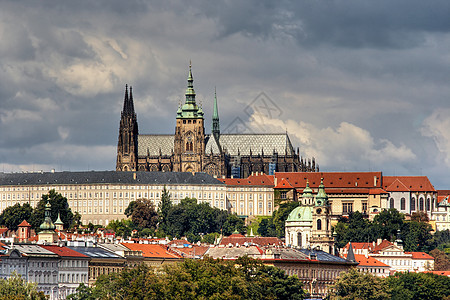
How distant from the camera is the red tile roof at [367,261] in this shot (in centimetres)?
17323

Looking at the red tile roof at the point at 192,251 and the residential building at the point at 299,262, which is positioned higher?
the red tile roof at the point at 192,251

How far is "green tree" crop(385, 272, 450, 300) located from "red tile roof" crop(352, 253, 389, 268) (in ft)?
61.0

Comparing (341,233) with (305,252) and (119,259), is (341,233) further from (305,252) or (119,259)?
(119,259)

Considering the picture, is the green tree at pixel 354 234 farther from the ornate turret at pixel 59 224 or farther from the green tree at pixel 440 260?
the ornate turret at pixel 59 224

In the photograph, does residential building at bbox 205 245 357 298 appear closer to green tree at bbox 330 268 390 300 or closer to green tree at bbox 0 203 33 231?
green tree at bbox 330 268 390 300

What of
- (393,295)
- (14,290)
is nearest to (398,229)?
(393,295)

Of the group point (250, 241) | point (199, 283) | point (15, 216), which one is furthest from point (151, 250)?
point (15, 216)

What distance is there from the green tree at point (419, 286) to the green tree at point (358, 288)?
8157 mm

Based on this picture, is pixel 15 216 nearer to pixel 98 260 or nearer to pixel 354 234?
pixel 354 234

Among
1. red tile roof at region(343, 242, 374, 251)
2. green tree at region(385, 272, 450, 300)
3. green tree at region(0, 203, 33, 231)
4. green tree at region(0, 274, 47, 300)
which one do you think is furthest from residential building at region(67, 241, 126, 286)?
green tree at region(0, 203, 33, 231)

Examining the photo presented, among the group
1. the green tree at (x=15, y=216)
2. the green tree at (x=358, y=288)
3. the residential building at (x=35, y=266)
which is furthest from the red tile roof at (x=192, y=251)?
the green tree at (x=15, y=216)

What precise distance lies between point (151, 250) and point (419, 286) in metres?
28.1

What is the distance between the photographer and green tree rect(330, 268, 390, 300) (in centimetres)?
13488

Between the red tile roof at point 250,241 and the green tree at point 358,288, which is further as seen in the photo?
the red tile roof at point 250,241
